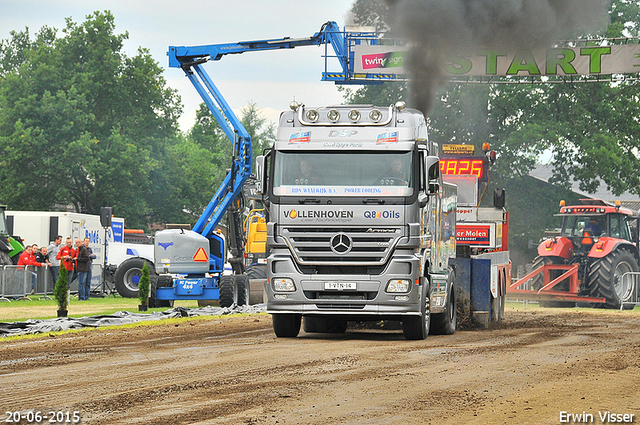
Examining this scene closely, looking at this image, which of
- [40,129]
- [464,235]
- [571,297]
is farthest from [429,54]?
[40,129]

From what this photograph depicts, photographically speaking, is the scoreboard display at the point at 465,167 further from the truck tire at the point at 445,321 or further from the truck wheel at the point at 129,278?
the truck wheel at the point at 129,278

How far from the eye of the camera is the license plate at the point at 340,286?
14.0 m

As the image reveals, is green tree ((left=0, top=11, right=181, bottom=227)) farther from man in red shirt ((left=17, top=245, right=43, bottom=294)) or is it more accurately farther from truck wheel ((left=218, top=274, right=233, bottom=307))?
truck wheel ((left=218, top=274, right=233, bottom=307))

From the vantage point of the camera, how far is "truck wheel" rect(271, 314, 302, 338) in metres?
15.1

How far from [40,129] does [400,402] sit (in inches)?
1899

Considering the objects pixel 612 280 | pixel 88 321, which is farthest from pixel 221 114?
pixel 612 280

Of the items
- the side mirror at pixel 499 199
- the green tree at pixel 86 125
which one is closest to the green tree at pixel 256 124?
the green tree at pixel 86 125

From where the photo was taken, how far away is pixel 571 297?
26750mm

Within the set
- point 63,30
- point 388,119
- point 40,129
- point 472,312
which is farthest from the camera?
point 63,30

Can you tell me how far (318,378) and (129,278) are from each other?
67.3 feet

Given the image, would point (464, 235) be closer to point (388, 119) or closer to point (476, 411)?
point (388, 119)

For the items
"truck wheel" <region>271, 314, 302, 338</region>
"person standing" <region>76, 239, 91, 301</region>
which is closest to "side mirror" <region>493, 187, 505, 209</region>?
"truck wheel" <region>271, 314, 302, 338</region>

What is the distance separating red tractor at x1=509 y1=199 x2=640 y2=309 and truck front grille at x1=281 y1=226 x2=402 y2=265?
1410cm

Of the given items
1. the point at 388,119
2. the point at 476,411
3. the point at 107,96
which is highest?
the point at 107,96
